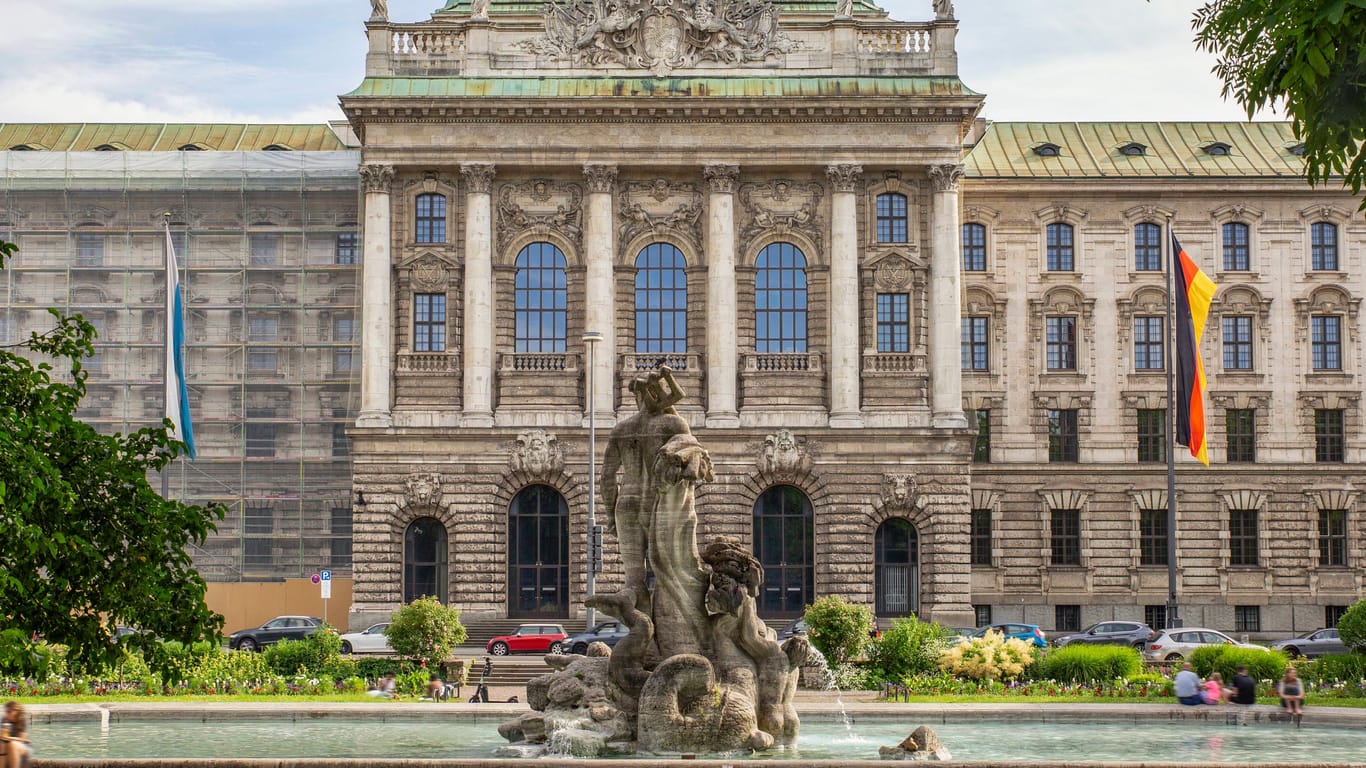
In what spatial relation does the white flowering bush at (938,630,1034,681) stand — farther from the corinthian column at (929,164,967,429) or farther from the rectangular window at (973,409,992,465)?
the rectangular window at (973,409,992,465)

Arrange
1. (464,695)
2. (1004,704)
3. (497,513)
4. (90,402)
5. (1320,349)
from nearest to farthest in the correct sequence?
(1004,704), (464,695), (497,513), (90,402), (1320,349)

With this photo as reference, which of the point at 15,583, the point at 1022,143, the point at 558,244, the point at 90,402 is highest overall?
the point at 1022,143

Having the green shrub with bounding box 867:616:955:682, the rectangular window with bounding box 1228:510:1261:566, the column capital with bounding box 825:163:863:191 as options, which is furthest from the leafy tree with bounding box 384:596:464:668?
the rectangular window with bounding box 1228:510:1261:566

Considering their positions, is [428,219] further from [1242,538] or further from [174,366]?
[1242,538]

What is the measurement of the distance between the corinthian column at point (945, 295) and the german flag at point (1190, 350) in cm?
858

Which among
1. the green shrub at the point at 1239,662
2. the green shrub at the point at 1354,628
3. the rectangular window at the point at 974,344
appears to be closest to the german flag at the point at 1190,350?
the green shrub at the point at 1354,628

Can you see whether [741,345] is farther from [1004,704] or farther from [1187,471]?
[1004,704]

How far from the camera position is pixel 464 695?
42000 millimetres

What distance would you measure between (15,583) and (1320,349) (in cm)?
6201

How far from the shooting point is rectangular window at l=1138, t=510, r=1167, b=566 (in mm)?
70125

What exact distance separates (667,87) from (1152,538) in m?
25.7

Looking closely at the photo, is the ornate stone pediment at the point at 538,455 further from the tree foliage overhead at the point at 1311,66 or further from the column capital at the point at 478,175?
the tree foliage overhead at the point at 1311,66

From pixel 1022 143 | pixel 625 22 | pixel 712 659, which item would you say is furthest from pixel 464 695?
pixel 1022 143

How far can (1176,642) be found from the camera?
51.0m
